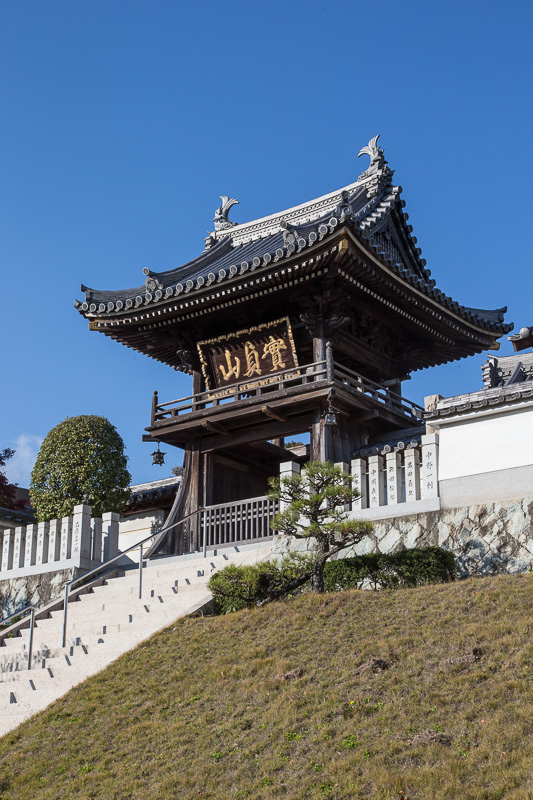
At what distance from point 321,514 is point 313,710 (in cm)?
465

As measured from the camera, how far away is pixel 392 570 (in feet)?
47.0

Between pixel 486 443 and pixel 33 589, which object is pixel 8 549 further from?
pixel 486 443

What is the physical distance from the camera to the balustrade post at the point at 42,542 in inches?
810

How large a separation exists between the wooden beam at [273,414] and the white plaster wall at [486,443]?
514cm

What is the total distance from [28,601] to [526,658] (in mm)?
13515

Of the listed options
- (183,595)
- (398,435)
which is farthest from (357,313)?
(183,595)

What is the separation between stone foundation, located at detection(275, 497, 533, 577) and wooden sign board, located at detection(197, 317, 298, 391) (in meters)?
6.51

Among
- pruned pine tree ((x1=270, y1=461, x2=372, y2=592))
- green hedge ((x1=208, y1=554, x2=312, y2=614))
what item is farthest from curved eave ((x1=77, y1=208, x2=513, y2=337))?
green hedge ((x1=208, y1=554, x2=312, y2=614))

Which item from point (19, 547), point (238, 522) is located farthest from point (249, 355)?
point (19, 547)

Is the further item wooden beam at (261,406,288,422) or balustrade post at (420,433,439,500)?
wooden beam at (261,406,288,422)

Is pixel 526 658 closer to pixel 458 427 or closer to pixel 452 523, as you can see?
pixel 452 523

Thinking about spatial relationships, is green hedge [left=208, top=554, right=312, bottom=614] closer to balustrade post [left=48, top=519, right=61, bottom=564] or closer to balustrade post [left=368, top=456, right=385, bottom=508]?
balustrade post [left=368, top=456, right=385, bottom=508]

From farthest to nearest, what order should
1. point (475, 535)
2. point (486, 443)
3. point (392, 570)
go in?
point (486, 443) → point (475, 535) → point (392, 570)

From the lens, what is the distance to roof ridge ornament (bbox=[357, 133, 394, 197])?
25.1 metres
